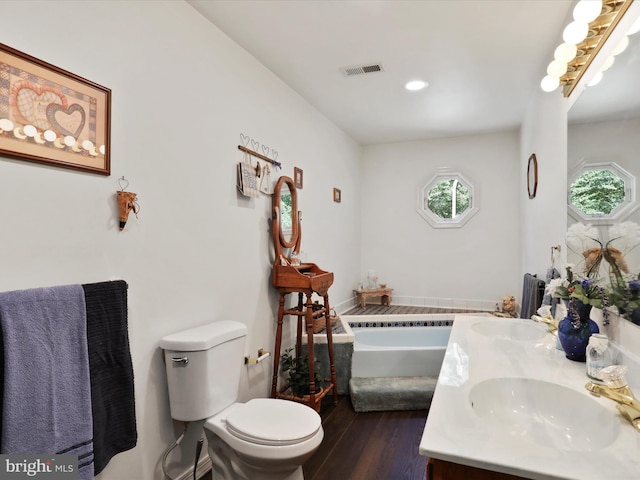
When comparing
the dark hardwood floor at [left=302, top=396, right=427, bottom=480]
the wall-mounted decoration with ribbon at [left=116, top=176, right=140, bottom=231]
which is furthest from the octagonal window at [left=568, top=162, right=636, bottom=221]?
the wall-mounted decoration with ribbon at [left=116, top=176, right=140, bottom=231]

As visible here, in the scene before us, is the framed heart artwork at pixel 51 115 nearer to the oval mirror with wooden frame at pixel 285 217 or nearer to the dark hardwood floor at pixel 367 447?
the oval mirror with wooden frame at pixel 285 217

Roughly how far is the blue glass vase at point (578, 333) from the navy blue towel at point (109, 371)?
1.71 meters

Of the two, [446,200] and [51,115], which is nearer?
[51,115]

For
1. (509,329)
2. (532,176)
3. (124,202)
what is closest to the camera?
(124,202)

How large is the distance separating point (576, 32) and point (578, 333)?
126 centimetres

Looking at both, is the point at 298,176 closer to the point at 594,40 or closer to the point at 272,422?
the point at 272,422

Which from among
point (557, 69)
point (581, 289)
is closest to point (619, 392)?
point (581, 289)

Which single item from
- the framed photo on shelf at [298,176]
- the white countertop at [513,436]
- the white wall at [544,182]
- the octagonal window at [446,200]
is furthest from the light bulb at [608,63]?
the octagonal window at [446,200]

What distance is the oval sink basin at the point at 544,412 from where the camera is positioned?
106cm

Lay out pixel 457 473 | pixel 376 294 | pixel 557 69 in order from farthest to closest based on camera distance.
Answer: pixel 376 294 → pixel 557 69 → pixel 457 473

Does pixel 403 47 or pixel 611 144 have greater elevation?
pixel 403 47

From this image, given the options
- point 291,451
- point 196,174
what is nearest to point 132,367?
point 291,451

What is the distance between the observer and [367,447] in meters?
2.35

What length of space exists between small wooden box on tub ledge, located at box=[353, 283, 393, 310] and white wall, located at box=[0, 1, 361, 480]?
1910 mm
